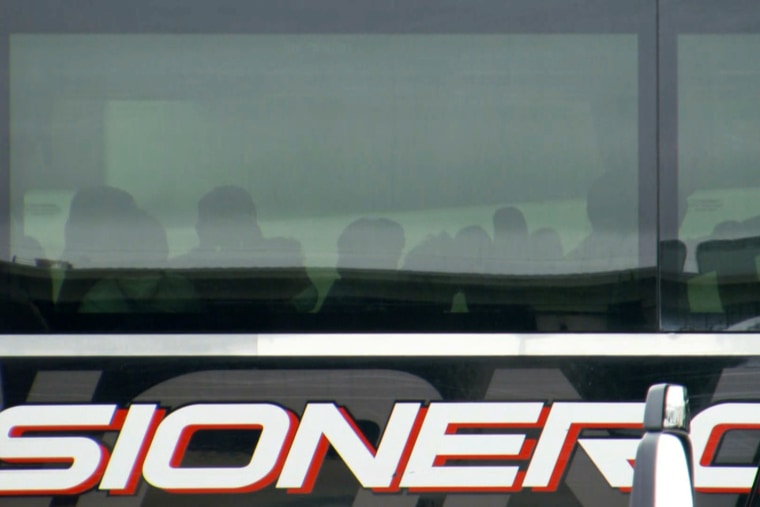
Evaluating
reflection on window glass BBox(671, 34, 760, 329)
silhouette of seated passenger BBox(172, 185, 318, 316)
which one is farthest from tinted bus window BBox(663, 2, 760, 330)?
silhouette of seated passenger BBox(172, 185, 318, 316)

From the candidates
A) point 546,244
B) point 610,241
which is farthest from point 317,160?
point 610,241

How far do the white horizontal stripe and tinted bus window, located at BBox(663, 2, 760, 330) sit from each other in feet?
0.38

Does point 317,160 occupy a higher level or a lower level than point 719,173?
lower

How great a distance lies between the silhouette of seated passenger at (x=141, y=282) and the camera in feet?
10.9

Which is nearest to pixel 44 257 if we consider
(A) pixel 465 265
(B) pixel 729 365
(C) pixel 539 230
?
(A) pixel 465 265

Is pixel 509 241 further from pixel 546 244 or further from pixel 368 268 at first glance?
pixel 368 268

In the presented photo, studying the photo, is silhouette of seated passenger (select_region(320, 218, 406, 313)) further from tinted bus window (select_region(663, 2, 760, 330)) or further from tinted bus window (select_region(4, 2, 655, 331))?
tinted bus window (select_region(663, 2, 760, 330))

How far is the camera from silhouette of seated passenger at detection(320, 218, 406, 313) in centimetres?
331

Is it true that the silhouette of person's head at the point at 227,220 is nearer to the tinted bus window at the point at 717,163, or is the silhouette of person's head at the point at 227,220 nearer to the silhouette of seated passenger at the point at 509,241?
the silhouette of seated passenger at the point at 509,241

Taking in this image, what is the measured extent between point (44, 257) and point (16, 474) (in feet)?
2.18

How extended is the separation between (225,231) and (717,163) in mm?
1539

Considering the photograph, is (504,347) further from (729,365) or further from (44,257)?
(44,257)

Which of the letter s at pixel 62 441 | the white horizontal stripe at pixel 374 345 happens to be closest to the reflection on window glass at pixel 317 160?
the white horizontal stripe at pixel 374 345

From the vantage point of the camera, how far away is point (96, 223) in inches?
132
